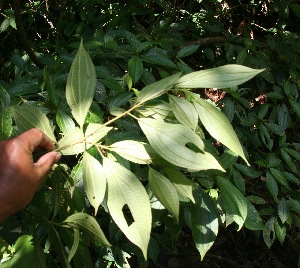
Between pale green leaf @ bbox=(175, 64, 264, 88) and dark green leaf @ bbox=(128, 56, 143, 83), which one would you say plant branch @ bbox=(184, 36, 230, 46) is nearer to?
dark green leaf @ bbox=(128, 56, 143, 83)

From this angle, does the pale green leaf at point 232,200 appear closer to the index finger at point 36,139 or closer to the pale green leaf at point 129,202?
the pale green leaf at point 129,202

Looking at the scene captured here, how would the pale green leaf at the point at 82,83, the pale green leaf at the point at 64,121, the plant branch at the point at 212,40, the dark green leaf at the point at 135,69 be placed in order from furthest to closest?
1. the plant branch at the point at 212,40
2. the dark green leaf at the point at 135,69
3. the pale green leaf at the point at 64,121
4. the pale green leaf at the point at 82,83

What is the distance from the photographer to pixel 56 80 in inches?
48.9

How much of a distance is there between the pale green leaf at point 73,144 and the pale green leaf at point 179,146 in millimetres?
139

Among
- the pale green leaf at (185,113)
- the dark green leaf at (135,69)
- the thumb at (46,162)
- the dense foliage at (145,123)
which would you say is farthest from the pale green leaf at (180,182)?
the dark green leaf at (135,69)

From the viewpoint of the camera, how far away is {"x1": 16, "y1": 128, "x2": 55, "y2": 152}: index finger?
0.81 meters

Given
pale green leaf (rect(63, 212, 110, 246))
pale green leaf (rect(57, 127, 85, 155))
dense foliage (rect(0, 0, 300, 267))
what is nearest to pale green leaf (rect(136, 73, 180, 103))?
dense foliage (rect(0, 0, 300, 267))

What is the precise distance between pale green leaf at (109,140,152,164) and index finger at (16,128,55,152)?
136mm

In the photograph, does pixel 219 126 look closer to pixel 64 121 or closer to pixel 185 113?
pixel 185 113

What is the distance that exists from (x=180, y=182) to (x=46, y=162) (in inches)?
9.4

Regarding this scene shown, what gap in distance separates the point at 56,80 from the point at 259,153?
91cm

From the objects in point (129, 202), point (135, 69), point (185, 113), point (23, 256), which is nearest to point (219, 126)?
point (185, 113)

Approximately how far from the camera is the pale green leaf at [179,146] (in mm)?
753

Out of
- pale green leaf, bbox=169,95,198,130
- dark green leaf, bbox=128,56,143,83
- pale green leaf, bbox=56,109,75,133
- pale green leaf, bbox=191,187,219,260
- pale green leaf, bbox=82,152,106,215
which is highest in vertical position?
pale green leaf, bbox=169,95,198,130
